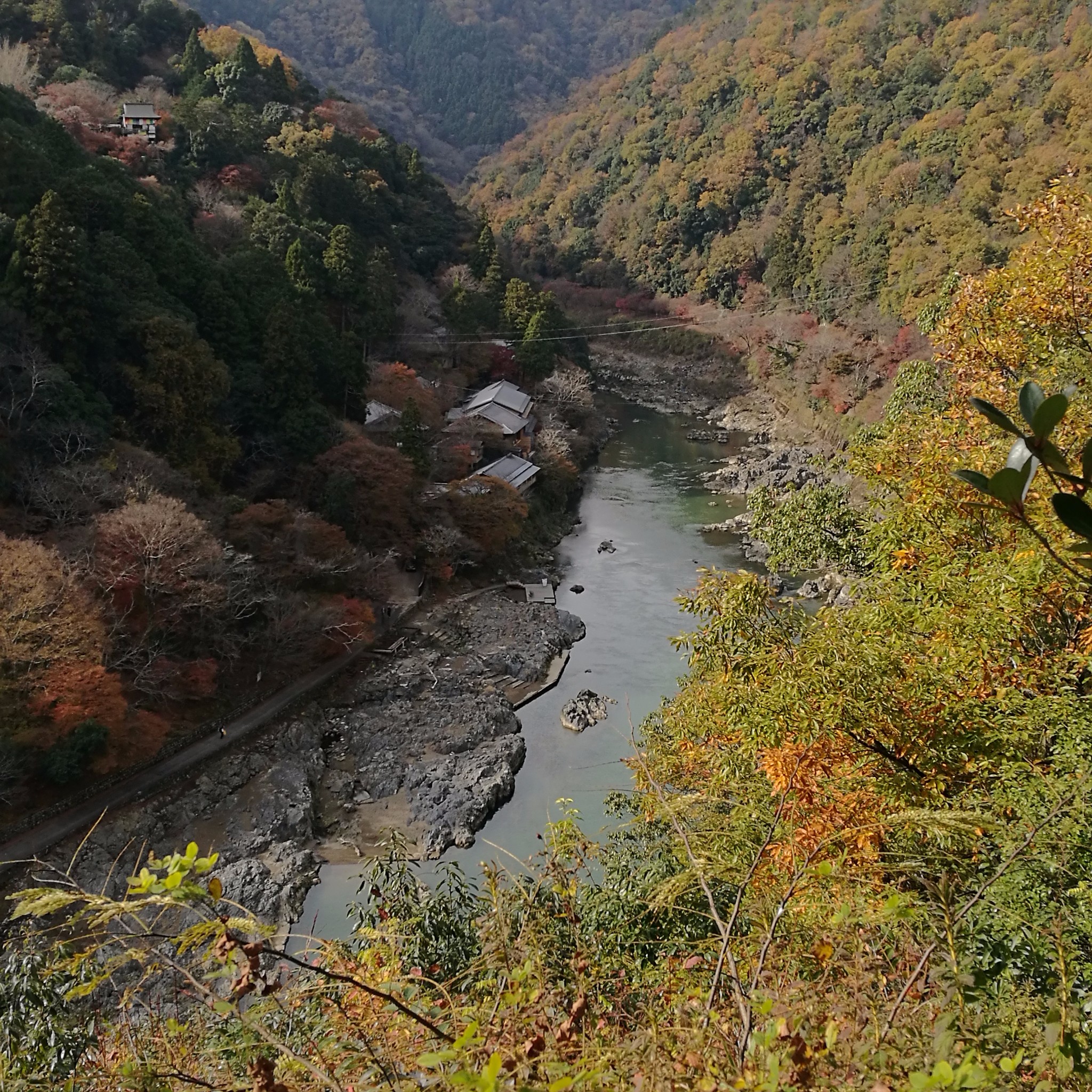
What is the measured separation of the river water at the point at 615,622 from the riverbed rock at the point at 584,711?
0.37ft

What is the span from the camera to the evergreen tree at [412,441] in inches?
693

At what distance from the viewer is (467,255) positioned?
94.4ft

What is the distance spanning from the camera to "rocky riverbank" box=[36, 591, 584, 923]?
10.2 m

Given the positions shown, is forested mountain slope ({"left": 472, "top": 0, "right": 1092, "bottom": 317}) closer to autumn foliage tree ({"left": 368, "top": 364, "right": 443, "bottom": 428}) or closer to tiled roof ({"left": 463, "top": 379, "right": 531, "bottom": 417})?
tiled roof ({"left": 463, "top": 379, "right": 531, "bottom": 417})

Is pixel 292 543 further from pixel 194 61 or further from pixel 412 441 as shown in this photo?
pixel 194 61

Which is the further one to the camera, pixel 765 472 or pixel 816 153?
pixel 816 153

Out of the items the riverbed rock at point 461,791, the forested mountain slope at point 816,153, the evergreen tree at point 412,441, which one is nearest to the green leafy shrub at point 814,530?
the riverbed rock at point 461,791

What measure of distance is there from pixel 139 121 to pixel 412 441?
554 inches

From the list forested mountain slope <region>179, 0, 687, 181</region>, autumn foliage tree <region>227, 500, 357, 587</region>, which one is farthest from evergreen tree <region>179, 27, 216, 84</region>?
forested mountain slope <region>179, 0, 687, 181</region>

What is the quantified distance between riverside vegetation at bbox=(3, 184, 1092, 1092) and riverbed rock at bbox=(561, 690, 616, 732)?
775cm

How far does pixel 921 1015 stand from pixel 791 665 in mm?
1895

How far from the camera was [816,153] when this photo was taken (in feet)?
137

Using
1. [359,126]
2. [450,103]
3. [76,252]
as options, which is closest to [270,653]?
[76,252]

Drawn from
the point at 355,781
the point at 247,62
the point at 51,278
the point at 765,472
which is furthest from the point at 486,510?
the point at 247,62
